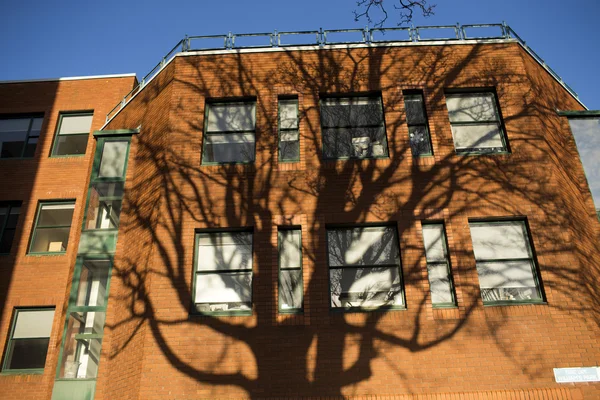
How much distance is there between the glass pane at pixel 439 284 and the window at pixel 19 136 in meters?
14.2

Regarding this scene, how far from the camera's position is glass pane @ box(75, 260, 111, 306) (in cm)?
1229

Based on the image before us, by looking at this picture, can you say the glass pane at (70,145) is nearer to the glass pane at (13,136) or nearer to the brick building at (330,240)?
the glass pane at (13,136)

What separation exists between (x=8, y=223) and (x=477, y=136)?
1459cm

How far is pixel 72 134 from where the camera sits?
1805 cm

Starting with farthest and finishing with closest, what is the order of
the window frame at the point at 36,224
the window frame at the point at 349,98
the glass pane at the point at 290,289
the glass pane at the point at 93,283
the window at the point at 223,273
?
1. the window frame at the point at 36,224
2. the window frame at the point at 349,98
3. the glass pane at the point at 93,283
4. the window at the point at 223,273
5. the glass pane at the point at 290,289

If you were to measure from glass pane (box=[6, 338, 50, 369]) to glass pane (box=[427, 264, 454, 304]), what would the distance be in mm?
10836

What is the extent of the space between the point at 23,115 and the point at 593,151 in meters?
18.6

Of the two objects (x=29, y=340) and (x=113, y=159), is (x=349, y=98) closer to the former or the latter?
(x=113, y=159)

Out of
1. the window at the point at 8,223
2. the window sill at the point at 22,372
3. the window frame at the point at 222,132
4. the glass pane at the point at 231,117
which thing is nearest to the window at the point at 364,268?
the window frame at the point at 222,132

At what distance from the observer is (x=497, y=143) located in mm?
12672

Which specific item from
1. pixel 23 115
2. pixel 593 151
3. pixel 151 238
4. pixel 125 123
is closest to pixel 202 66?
pixel 125 123

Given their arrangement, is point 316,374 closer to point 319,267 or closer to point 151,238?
point 319,267

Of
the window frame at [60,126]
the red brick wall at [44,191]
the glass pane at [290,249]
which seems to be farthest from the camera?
the window frame at [60,126]

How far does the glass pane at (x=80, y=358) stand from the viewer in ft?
37.7
